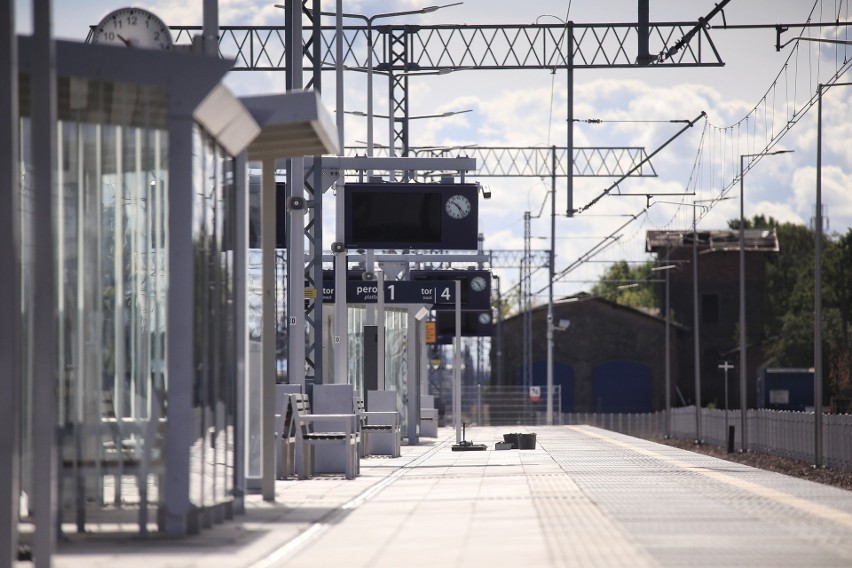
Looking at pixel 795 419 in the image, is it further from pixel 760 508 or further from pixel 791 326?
pixel 791 326

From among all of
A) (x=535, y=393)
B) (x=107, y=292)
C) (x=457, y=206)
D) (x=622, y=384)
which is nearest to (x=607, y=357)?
(x=622, y=384)

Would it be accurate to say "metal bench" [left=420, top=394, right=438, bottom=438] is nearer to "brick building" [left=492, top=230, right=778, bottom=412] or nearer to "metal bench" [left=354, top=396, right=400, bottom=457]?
"metal bench" [left=354, top=396, right=400, bottom=457]

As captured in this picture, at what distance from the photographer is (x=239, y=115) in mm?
13281

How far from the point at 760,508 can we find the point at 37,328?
7.52 metres

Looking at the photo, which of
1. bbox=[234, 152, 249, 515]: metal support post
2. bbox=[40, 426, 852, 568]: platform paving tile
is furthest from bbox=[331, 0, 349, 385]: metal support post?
bbox=[234, 152, 249, 515]: metal support post

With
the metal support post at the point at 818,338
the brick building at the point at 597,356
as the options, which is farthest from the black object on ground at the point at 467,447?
the brick building at the point at 597,356

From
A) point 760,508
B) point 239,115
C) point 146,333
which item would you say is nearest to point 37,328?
point 146,333

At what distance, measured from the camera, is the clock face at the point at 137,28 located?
19.0 m

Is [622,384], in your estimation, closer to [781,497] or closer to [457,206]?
[457,206]

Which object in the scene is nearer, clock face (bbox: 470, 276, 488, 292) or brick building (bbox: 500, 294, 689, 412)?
clock face (bbox: 470, 276, 488, 292)

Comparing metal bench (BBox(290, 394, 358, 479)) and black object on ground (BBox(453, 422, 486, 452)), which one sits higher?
metal bench (BBox(290, 394, 358, 479))

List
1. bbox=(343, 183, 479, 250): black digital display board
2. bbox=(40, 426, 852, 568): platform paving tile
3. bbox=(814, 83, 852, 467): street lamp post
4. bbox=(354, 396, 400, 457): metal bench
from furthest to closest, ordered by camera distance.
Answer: bbox=(814, 83, 852, 467): street lamp post < bbox=(343, 183, 479, 250): black digital display board < bbox=(354, 396, 400, 457): metal bench < bbox=(40, 426, 852, 568): platform paving tile

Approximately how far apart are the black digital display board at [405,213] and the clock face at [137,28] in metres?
11.4

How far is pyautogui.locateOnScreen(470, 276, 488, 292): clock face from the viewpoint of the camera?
152 ft
